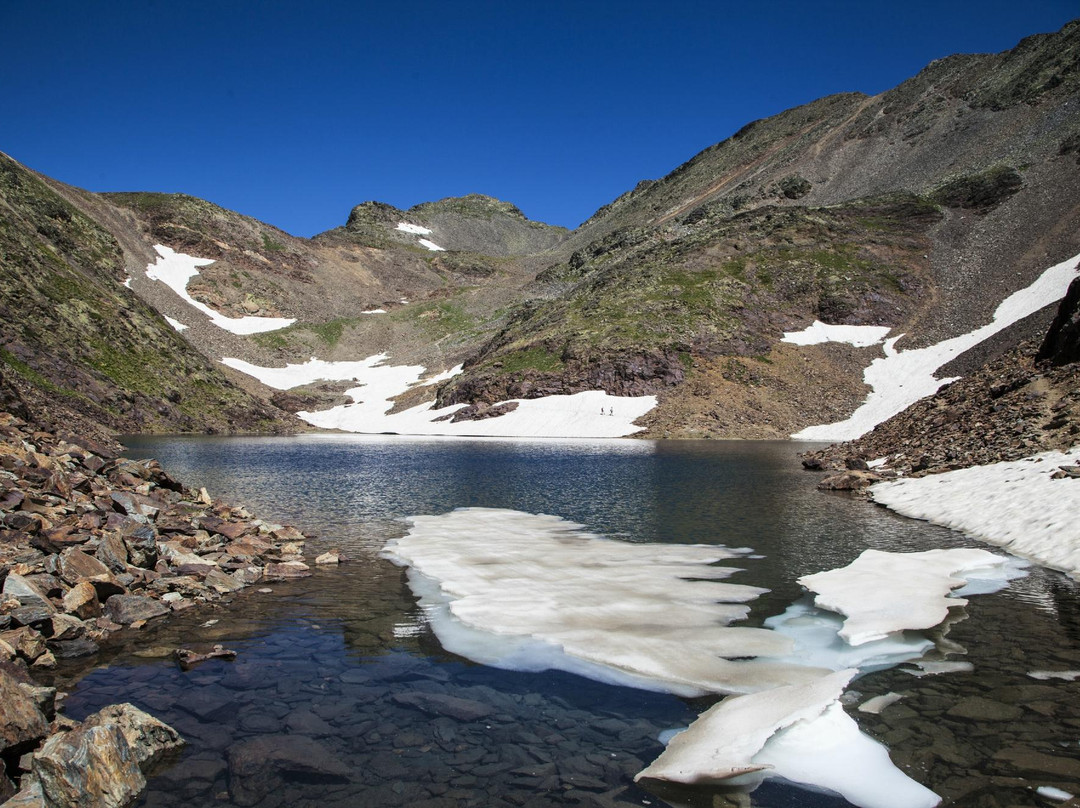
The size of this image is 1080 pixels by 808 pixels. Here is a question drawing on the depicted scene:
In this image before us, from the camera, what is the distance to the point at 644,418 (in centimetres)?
7675

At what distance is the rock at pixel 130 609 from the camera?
463 inches

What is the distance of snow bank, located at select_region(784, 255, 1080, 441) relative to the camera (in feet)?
228

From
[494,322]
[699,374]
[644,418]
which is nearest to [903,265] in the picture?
[699,374]

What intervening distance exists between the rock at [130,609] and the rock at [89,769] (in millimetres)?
5574

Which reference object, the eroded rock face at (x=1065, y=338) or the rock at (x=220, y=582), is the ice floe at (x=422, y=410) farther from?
the rock at (x=220, y=582)

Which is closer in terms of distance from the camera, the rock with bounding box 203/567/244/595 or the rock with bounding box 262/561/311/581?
the rock with bounding box 203/567/244/595

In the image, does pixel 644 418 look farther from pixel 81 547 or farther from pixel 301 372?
pixel 301 372

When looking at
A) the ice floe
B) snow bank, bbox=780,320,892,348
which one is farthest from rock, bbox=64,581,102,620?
snow bank, bbox=780,320,892,348

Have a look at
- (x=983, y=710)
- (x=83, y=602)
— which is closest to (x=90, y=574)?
(x=83, y=602)

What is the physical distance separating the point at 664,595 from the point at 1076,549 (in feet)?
Answer: 33.8

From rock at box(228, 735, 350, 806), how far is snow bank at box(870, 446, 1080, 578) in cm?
1583

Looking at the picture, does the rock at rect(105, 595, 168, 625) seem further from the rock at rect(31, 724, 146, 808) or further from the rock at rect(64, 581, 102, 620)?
the rock at rect(31, 724, 146, 808)

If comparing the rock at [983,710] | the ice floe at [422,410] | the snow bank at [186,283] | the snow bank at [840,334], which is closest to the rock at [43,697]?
the rock at [983,710]

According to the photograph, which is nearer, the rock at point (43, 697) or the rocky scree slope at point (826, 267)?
the rock at point (43, 697)
